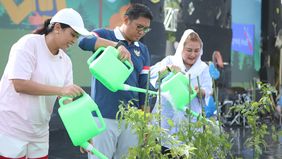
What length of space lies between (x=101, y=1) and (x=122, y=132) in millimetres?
5090

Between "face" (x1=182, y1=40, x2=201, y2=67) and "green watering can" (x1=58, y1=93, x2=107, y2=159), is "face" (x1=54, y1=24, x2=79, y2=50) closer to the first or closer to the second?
"green watering can" (x1=58, y1=93, x2=107, y2=159)

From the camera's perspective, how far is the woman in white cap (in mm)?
2291

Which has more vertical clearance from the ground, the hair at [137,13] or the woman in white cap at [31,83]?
the hair at [137,13]

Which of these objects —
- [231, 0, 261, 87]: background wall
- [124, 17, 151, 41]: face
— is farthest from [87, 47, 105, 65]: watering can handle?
[231, 0, 261, 87]: background wall

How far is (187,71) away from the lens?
3.25 metres

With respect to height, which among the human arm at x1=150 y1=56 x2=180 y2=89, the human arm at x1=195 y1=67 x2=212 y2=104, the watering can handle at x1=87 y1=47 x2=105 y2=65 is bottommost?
the human arm at x1=195 y1=67 x2=212 y2=104

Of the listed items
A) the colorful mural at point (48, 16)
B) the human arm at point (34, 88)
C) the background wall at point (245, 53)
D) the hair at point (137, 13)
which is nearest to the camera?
the human arm at point (34, 88)

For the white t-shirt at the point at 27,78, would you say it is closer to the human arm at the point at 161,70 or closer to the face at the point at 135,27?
the human arm at the point at 161,70

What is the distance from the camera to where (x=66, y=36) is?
7.77ft

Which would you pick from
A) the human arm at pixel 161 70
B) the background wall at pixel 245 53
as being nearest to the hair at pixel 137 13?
the human arm at pixel 161 70

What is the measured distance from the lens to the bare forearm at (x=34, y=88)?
227 centimetres

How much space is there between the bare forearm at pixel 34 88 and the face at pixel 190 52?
1.22 metres

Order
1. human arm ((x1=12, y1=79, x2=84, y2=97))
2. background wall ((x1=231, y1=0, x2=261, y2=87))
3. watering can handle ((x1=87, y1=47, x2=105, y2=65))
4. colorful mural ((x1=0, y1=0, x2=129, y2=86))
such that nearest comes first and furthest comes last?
human arm ((x1=12, y1=79, x2=84, y2=97)), watering can handle ((x1=87, y1=47, x2=105, y2=65)), colorful mural ((x1=0, y1=0, x2=129, y2=86)), background wall ((x1=231, y1=0, x2=261, y2=87))

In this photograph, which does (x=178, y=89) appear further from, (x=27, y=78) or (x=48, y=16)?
(x=48, y=16)
